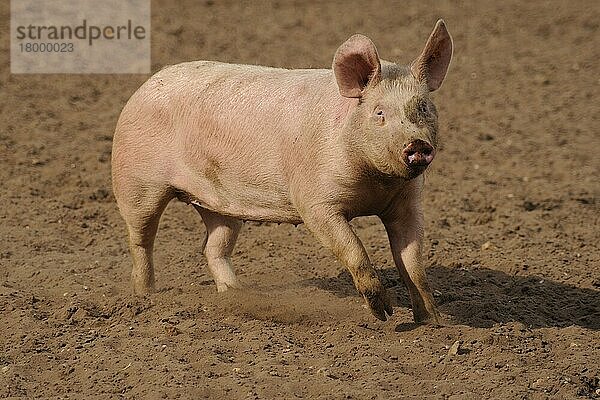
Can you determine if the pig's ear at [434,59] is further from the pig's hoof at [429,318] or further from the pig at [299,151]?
the pig's hoof at [429,318]

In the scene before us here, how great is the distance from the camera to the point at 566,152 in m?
11.9

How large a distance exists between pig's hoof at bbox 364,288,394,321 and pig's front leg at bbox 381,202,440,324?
316 millimetres

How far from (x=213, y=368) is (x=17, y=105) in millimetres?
7304

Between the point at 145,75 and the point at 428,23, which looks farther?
the point at 428,23

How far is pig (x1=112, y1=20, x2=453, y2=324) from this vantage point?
21.2 ft

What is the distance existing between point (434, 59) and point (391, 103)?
0.52 m

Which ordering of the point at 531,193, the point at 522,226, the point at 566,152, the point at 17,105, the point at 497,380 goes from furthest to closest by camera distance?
the point at 17,105 < the point at 566,152 < the point at 531,193 < the point at 522,226 < the point at 497,380

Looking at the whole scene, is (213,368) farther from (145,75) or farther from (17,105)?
(145,75)

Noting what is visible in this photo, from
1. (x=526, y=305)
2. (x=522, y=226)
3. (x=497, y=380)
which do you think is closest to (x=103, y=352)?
(x=497, y=380)

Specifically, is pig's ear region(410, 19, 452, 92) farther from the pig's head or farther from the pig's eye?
the pig's eye

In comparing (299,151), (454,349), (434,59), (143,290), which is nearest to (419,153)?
(434,59)

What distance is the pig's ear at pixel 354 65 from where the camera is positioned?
21.3ft

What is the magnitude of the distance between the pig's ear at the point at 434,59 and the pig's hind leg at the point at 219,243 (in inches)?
87.8

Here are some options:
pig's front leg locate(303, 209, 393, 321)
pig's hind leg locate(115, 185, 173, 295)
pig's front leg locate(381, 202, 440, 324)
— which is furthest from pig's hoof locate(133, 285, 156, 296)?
pig's front leg locate(381, 202, 440, 324)
